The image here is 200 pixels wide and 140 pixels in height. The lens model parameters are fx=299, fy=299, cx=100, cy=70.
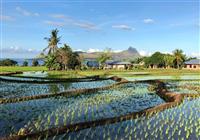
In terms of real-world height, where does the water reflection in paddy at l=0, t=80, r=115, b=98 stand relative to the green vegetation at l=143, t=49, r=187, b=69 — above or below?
below

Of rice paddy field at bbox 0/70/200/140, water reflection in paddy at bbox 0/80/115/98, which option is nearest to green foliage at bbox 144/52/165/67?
water reflection in paddy at bbox 0/80/115/98

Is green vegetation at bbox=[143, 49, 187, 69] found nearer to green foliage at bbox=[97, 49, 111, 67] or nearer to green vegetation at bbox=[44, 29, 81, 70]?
green foliage at bbox=[97, 49, 111, 67]

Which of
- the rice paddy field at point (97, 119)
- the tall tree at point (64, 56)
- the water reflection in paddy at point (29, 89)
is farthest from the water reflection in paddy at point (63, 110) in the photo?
the tall tree at point (64, 56)

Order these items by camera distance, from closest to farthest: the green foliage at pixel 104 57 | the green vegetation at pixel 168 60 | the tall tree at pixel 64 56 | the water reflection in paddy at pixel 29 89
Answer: the water reflection in paddy at pixel 29 89 → the tall tree at pixel 64 56 → the green vegetation at pixel 168 60 → the green foliage at pixel 104 57

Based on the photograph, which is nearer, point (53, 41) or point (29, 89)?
point (29, 89)

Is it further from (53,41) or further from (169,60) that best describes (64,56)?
(169,60)

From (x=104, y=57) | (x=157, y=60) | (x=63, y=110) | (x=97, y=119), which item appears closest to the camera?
(x=97, y=119)

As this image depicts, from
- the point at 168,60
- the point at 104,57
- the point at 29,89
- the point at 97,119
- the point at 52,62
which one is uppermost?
the point at 104,57

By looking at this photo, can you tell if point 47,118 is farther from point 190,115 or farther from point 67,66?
point 67,66

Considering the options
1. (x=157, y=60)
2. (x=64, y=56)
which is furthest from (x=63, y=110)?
(x=157, y=60)

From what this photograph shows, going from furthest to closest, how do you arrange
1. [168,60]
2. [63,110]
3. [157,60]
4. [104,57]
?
1. [157,60]
2. [168,60]
3. [104,57]
4. [63,110]

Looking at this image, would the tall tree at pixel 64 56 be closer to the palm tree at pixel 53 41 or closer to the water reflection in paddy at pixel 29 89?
the palm tree at pixel 53 41

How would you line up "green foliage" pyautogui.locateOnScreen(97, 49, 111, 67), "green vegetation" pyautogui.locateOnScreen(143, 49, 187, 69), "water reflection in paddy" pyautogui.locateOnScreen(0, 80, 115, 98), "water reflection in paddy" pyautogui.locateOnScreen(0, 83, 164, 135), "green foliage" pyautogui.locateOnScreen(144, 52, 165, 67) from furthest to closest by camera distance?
"green foliage" pyautogui.locateOnScreen(144, 52, 165, 67), "green foliage" pyautogui.locateOnScreen(97, 49, 111, 67), "green vegetation" pyautogui.locateOnScreen(143, 49, 187, 69), "water reflection in paddy" pyautogui.locateOnScreen(0, 80, 115, 98), "water reflection in paddy" pyautogui.locateOnScreen(0, 83, 164, 135)

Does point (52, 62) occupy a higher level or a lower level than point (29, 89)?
higher
